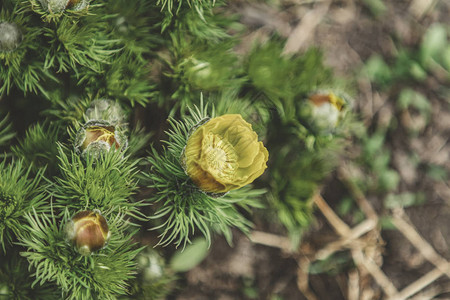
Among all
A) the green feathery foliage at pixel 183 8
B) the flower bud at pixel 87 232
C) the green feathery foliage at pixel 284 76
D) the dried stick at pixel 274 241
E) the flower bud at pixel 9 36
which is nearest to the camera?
the flower bud at pixel 87 232

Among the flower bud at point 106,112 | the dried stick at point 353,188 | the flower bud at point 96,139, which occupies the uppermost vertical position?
the flower bud at point 96,139

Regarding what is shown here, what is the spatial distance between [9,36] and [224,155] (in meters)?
0.60

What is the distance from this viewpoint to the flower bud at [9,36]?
3.43 ft

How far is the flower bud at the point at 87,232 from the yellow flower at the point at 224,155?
0.23 meters

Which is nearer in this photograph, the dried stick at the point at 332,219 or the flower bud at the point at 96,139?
the flower bud at the point at 96,139

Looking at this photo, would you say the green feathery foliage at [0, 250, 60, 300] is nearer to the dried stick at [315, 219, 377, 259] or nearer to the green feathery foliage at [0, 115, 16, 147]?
the green feathery foliage at [0, 115, 16, 147]

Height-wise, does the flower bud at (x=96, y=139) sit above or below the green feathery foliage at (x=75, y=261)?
above

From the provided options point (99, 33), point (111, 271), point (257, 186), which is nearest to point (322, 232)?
point (257, 186)

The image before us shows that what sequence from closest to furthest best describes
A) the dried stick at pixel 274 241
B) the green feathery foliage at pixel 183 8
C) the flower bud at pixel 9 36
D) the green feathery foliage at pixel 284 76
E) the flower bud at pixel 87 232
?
1. the flower bud at pixel 87 232
2. the flower bud at pixel 9 36
3. the green feathery foliage at pixel 183 8
4. the green feathery foliage at pixel 284 76
5. the dried stick at pixel 274 241

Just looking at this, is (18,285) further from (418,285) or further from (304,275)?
(418,285)

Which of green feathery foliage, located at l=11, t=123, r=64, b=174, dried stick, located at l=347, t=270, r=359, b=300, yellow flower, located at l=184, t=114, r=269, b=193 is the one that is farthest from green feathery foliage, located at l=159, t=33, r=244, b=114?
dried stick, located at l=347, t=270, r=359, b=300

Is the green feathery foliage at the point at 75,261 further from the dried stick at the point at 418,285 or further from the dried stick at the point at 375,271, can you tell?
the dried stick at the point at 418,285

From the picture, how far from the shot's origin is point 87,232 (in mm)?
927

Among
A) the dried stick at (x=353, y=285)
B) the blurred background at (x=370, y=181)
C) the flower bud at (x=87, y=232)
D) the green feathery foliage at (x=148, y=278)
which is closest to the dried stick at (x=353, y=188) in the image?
the blurred background at (x=370, y=181)
